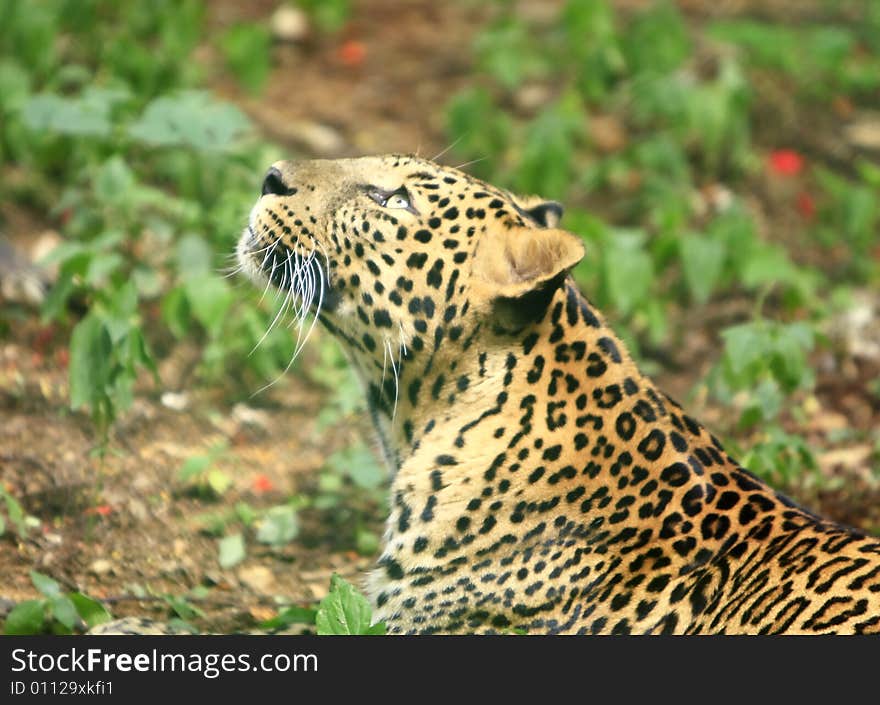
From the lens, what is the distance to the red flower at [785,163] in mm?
11930

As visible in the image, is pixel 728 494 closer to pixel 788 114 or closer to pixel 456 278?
pixel 456 278

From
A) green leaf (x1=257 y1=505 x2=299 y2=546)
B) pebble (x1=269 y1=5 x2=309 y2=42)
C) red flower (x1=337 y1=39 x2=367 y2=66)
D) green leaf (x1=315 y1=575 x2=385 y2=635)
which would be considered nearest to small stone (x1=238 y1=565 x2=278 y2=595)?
green leaf (x1=257 y1=505 x2=299 y2=546)

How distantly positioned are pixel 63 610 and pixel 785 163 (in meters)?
8.20

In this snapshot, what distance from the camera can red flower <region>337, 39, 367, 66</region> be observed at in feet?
42.5

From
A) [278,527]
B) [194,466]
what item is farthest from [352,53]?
[278,527]

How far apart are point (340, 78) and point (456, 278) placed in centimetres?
743


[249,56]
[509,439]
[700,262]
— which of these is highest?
[249,56]

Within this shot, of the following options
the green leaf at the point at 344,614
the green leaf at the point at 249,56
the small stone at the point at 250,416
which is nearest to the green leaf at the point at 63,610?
the green leaf at the point at 344,614

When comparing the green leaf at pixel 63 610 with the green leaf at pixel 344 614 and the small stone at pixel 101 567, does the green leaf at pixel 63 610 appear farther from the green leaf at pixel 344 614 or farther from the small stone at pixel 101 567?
the green leaf at pixel 344 614

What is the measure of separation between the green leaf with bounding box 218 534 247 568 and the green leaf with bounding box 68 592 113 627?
3.99 feet

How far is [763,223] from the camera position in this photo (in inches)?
451

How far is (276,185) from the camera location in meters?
6.09

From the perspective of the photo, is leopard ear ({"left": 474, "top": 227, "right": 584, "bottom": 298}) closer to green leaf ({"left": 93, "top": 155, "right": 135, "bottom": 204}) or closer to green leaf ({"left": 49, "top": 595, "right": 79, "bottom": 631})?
green leaf ({"left": 49, "top": 595, "right": 79, "bottom": 631})

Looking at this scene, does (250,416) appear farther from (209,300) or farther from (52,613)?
(52,613)
